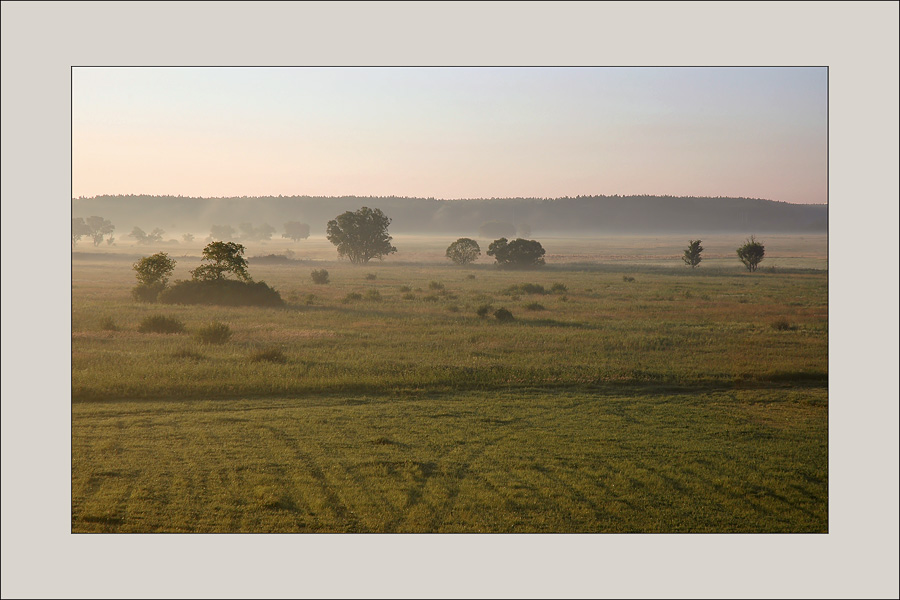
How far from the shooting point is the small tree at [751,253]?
78.5 feet

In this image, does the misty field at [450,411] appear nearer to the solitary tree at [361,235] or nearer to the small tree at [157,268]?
the small tree at [157,268]

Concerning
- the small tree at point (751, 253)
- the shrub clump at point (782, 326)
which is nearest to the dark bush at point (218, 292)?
the shrub clump at point (782, 326)

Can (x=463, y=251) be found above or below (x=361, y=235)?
below

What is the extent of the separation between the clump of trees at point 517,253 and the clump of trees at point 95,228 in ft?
50.0

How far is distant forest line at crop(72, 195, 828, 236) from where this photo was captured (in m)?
18.3

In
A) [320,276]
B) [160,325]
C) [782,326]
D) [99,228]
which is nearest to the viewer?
[99,228]

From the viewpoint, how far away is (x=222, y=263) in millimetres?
21609

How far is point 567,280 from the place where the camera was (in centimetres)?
3338

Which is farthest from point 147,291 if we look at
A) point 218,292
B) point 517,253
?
point 517,253

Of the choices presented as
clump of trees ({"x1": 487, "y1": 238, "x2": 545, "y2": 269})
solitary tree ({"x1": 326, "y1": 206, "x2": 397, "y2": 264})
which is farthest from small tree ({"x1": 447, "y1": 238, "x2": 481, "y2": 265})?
solitary tree ({"x1": 326, "y1": 206, "x2": 397, "y2": 264})

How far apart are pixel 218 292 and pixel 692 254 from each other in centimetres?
2098

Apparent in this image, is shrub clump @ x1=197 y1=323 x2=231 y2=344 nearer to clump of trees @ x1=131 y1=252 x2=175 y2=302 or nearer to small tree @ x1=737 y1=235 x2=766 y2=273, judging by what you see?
clump of trees @ x1=131 y1=252 x2=175 y2=302

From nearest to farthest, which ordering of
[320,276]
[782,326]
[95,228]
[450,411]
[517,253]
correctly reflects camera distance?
[450,411], [95,228], [782,326], [320,276], [517,253]

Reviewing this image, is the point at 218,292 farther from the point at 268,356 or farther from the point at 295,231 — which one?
the point at 268,356
